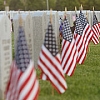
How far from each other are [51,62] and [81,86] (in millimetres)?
2354

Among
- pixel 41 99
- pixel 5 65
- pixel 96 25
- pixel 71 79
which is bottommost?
pixel 96 25

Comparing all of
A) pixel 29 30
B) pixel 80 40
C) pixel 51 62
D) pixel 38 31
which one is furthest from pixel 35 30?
pixel 51 62

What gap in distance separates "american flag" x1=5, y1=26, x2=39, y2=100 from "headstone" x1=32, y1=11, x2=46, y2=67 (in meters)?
6.07

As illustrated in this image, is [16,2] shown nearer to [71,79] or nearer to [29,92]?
[71,79]

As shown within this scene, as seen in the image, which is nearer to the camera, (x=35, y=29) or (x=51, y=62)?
(x=51, y=62)

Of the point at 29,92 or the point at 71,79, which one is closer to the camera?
the point at 29,92

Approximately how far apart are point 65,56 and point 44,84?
0.92m

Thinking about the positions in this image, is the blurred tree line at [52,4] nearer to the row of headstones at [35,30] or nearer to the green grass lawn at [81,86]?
the green grass lawn at [81,86]

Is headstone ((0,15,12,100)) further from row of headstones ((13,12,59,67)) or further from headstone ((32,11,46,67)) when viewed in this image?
headstone ((32,11,46,67))

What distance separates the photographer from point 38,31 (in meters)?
14.5

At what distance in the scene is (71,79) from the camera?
43.0 ft

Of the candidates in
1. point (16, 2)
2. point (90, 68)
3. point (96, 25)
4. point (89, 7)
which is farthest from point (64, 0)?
point (90, 68)

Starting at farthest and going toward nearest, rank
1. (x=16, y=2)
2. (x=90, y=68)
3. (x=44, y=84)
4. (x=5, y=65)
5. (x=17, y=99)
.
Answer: (x=16, y=2) → (x=90, y=68) → (x=44, y=84) → (x=5, y=65) → (x=17, y=99)

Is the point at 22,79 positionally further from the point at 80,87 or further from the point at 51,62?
the point at 80,87
